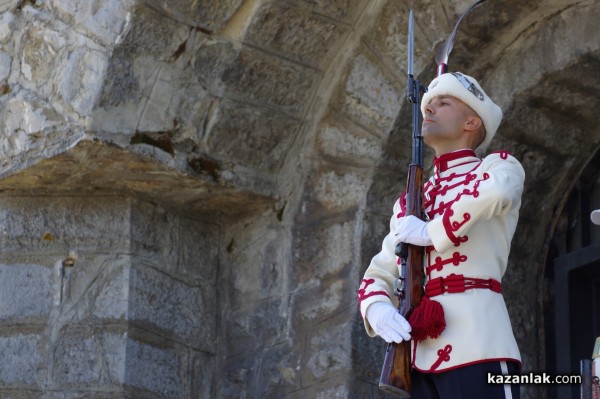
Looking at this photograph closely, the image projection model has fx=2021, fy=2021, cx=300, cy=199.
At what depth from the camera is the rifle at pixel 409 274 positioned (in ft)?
15.2

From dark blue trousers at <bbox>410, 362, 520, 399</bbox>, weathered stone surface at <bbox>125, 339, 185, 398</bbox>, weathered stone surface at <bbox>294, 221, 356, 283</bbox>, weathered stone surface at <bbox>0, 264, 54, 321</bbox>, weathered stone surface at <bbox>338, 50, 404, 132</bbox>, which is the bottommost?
dark blue trousers at <bbox>410, 362, 520, 399</bbox>

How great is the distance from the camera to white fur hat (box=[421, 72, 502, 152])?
4918mm

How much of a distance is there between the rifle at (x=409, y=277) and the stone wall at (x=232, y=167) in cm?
66

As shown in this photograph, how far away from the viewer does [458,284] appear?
472cm

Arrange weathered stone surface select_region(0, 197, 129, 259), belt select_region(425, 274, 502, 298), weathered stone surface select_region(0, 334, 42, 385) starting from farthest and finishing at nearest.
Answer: weathered stone surface select_region(0, 197, 129, 259) → weathered stone surface select_region(0, 334, 42, 385) → belt select_region(425, 274, 502, 298)

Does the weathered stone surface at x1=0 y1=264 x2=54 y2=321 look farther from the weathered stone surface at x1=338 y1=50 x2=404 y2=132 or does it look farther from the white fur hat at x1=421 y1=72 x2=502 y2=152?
the white fur hat at x1=421 y1=72 x2=502 y2=152

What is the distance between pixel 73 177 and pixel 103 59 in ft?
1.27

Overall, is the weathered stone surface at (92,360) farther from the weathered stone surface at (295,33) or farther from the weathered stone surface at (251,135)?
the weathered stone surface at (295,33)

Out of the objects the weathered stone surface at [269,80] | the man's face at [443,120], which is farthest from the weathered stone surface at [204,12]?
the man's face at [443,120]

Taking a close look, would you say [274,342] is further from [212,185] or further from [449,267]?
[449,267]

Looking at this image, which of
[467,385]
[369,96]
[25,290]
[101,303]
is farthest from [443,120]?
[25,290]

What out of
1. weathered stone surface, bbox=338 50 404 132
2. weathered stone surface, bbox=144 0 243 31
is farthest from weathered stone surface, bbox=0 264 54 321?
weathered stone surface, bbox=338 50 404 132

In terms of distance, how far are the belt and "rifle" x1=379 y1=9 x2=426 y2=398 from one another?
0.13 feet

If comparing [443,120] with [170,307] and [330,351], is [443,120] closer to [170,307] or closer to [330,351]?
[330,351]
